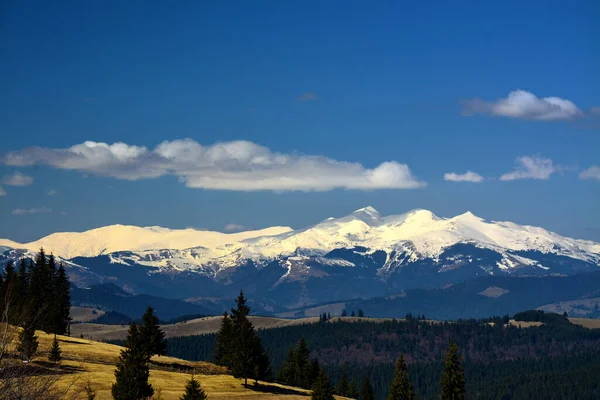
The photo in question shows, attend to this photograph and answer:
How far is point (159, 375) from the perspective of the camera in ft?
465

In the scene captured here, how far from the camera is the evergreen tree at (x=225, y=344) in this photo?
559 feet

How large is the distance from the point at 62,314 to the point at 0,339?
13846 cm

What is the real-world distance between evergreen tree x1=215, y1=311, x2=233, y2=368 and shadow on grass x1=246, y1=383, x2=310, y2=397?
16.2 metres

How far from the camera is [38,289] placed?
191375 millimetres

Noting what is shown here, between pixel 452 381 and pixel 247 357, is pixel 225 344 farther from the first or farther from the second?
pixel 452 381

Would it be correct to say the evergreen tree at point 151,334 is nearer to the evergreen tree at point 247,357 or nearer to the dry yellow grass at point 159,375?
the dry yellow grass at point 159,375

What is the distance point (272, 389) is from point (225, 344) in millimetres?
27281

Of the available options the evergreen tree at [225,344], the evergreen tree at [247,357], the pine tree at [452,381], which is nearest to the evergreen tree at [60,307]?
the evergreen tree at [225,344]

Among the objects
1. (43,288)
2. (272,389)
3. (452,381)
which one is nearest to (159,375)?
(272,389)

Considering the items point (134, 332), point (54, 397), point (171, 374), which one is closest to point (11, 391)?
point (54, 397)

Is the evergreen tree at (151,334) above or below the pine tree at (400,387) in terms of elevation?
above


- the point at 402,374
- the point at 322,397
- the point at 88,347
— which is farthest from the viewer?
the point at 88,347

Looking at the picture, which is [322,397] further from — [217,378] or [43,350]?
[43,350]

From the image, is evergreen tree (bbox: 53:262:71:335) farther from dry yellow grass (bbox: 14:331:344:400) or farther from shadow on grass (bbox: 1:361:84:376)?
shadow on grass (bbox: 1:361:84:376)
